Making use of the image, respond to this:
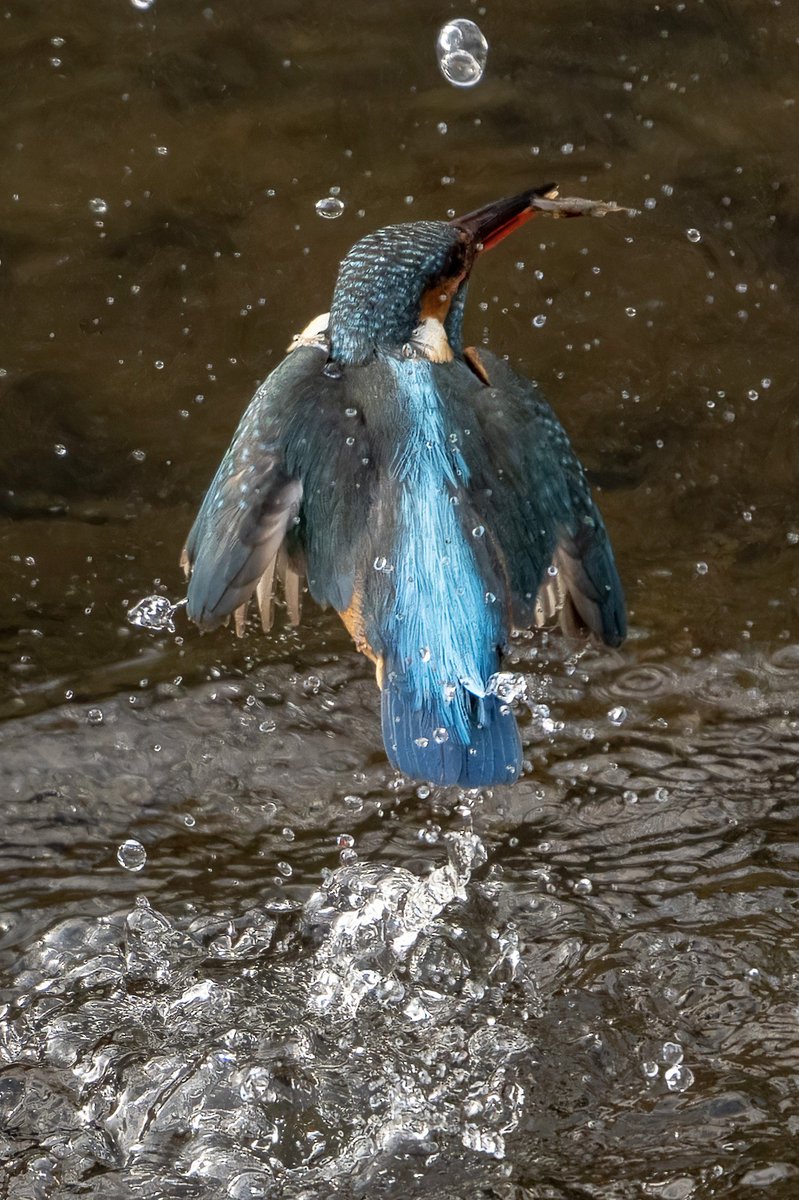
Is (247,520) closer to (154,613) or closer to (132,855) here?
(132,855)

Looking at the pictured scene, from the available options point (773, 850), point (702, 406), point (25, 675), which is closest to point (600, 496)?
point (702, 406)

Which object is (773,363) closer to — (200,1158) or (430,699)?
(430,699)

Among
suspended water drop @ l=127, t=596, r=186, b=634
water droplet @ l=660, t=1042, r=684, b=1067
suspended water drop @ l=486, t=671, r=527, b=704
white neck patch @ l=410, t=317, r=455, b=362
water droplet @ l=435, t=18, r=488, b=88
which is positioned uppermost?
water droplet @ l=435, t=18, r=488, b=88

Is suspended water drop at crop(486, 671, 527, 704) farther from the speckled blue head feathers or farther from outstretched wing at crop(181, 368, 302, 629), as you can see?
the speckled blue head feathers

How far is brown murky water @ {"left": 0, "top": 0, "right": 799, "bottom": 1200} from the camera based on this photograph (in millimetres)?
2492

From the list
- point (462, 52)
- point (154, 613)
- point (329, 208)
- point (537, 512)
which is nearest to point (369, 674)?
point (154, 613)

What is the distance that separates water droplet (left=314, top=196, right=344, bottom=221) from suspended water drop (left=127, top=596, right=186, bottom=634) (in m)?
1.34

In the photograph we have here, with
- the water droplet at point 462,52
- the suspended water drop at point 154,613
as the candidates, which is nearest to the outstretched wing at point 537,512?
the suspended water drop at point 154,613

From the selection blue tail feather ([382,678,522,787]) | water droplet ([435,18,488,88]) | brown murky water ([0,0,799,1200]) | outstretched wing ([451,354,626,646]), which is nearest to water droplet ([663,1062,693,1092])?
brown murky water ([0,0,799,1200])

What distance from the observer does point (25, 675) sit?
352 cm

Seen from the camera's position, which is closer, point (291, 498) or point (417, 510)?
point (417, 510)

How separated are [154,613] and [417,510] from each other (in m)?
1.27

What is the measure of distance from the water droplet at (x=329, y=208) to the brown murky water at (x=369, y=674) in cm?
4

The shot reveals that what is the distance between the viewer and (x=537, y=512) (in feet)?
9.00
